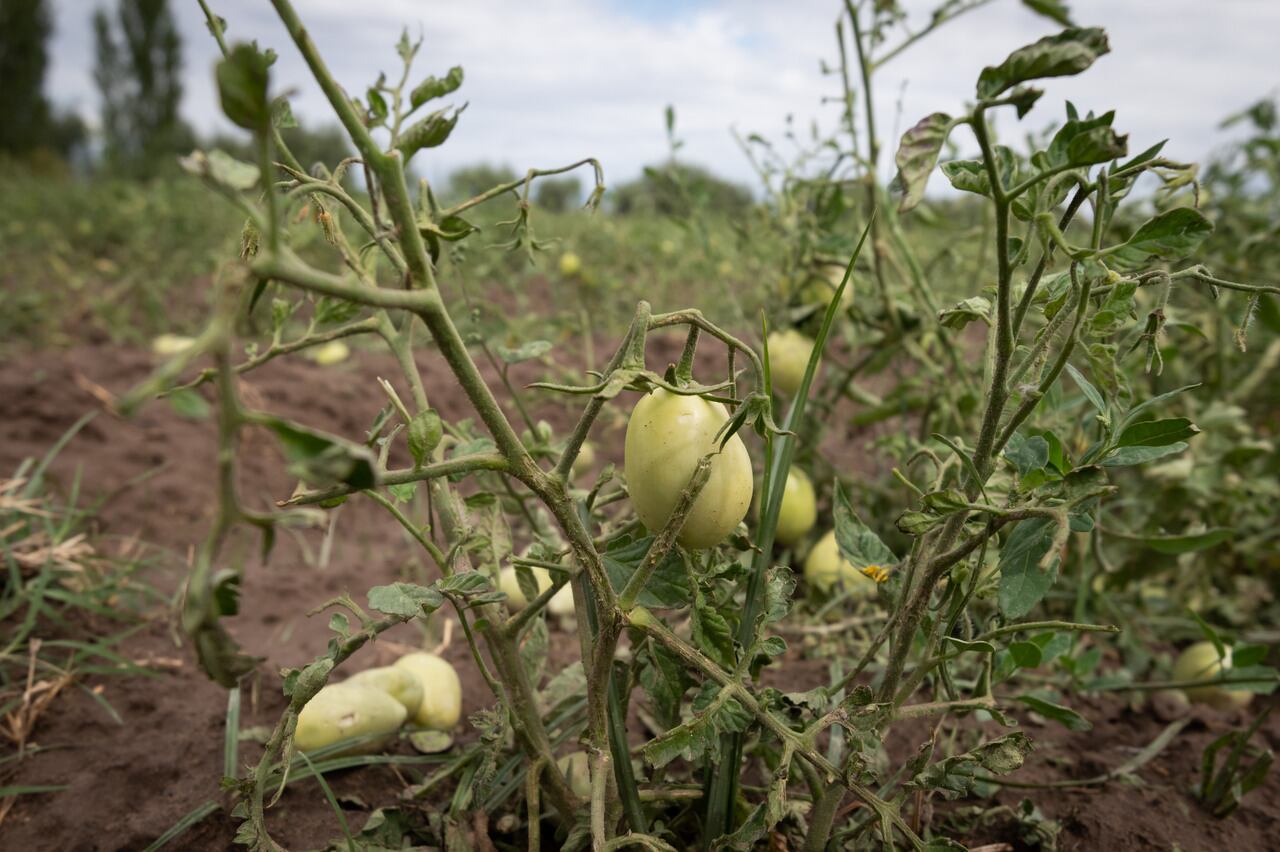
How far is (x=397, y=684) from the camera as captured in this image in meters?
1.30

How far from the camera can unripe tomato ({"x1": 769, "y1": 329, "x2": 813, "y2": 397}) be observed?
1.87m

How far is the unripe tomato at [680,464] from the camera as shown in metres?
0.81

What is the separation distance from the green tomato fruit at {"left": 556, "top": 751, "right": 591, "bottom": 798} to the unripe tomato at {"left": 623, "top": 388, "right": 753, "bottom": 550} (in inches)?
16.1

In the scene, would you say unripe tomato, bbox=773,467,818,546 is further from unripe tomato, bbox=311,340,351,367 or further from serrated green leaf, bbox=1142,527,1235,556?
unripe tomato, bbox=311,340,351,367

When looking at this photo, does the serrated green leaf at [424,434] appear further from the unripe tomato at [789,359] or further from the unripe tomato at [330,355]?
the unripe tomato at [330,355]

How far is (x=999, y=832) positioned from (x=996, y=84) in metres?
0.93

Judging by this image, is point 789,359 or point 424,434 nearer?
point 424,434

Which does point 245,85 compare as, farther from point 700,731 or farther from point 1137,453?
point 1137,453

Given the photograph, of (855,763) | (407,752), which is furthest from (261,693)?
(855,763)

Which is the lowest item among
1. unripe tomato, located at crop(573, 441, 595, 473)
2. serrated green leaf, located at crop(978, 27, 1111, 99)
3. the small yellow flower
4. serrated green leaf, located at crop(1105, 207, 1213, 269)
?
unripe tomato, located at crop(573, 441, 595, 473)

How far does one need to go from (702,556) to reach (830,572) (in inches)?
34.0

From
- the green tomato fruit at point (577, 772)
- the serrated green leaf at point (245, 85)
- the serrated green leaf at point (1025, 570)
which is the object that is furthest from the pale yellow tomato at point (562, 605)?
the serrated green leaf at point (245, 85)

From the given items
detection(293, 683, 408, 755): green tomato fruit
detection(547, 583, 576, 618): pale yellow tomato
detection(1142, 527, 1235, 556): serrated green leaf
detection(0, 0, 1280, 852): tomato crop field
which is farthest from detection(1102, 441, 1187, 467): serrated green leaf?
detection(547, 583, 576, 618): pale yellow tomato

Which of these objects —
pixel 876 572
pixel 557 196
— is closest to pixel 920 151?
pixel 876 572
